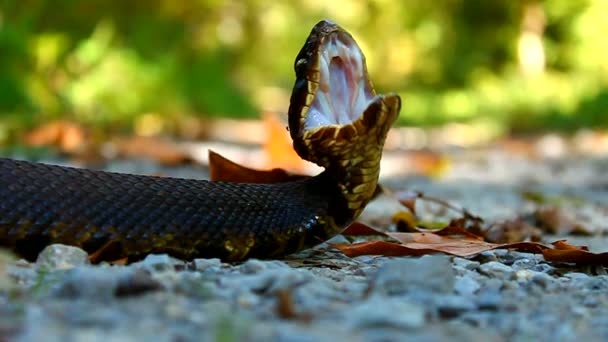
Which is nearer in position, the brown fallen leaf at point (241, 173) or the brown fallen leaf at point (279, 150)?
the brown fallen leaf at point (241, 173)

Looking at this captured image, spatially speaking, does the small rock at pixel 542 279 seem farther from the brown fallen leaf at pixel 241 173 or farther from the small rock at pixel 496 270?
the brown fallen leaf at pixel 241 173

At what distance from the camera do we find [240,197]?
2.78 m

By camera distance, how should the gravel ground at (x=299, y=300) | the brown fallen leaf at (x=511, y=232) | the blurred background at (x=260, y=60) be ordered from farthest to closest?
the blurred background at (x=260, y=60) → the brown fallen leaf at (x=511, y=232) → the gravel ground at (x=299, y=300)

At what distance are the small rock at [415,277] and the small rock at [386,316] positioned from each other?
0.65 feet

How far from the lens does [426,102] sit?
24406 mm

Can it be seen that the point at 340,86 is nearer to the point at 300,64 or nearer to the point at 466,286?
the point at 300,64

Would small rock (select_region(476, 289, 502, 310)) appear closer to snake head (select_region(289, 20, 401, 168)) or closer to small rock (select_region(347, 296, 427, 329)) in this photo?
small rock (select_region(347, 296, 427, 329))

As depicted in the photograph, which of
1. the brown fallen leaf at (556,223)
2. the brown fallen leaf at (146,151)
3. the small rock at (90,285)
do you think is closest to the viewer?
the small rock at (90,285)

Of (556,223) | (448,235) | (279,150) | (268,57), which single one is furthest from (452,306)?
(268,57)

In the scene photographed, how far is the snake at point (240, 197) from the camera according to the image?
250 centimetres

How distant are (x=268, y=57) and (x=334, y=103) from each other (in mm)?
30782

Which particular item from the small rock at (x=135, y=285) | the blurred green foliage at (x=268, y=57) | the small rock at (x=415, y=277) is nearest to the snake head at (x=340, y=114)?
the small rock at (x=415, y=277)

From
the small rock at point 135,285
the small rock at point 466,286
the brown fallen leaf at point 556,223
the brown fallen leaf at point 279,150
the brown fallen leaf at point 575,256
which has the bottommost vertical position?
the small rock at point 135,285

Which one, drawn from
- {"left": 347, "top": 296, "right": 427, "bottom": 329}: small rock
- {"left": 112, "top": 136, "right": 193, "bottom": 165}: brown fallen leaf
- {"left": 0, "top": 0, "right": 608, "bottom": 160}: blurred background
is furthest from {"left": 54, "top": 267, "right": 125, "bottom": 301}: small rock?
{"left": 0, "top": 0, "right": 608, "bottom": 160}: blurred background
